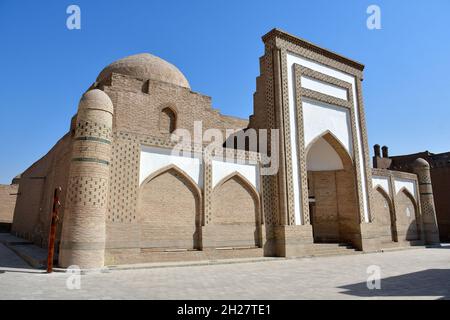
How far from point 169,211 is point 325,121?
7.93 meters

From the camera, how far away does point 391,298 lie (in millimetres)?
4906

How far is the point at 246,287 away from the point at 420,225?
1612 cm

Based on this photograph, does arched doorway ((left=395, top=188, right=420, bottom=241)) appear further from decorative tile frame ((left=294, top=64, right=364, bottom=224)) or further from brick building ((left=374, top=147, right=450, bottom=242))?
decorative tile frame ((left=294, top=64, right=364, bottom=224))

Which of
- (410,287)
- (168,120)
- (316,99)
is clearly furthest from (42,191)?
(410,287)

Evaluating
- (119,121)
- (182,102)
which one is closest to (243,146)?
(182,102)

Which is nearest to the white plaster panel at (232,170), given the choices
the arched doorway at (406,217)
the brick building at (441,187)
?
the arched doorway at (406,217)

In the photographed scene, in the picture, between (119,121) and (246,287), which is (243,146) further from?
(246,287)

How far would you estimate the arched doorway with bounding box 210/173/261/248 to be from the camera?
35.7ft

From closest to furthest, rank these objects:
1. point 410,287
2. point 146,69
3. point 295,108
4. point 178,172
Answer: point 410,287 → point 178,172 → point 295,108 → point 146,69

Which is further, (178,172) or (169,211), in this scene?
(178,172)

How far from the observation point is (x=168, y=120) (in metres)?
14.1

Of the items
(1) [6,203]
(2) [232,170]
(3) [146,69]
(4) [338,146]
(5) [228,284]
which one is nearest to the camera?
(5) [228,284]

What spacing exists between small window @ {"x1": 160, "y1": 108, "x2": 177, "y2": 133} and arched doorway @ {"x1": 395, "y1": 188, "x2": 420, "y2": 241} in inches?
476

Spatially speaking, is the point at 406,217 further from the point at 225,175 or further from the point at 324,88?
the point at 225,175
